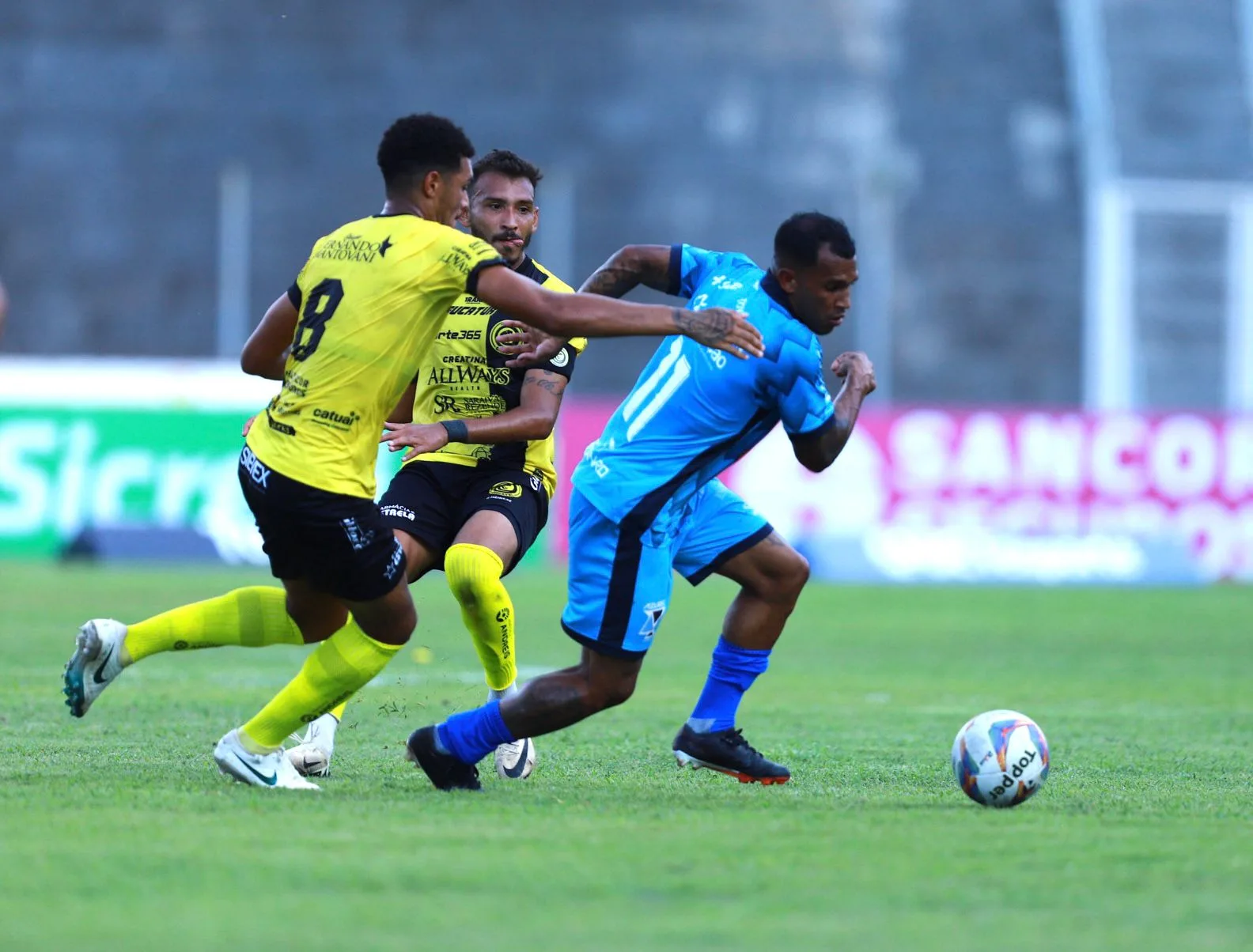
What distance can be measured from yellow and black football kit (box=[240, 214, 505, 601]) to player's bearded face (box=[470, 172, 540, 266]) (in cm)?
136

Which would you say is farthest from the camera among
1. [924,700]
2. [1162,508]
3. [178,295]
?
[178,295]

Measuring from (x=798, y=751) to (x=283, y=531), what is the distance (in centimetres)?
261

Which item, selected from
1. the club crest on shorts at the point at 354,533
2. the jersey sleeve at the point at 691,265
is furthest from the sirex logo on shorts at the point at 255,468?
the jersey sleeve at the point at 691,265

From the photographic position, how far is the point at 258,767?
20.1ft

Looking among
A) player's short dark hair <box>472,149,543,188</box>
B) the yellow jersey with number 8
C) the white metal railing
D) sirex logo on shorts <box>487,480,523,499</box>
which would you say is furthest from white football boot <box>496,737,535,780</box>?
the white metal railing

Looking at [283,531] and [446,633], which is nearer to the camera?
[283,531]

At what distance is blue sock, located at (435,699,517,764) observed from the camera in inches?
244

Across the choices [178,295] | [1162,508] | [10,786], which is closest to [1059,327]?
[1162,508]

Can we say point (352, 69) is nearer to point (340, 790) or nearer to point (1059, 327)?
point (1059, 327)

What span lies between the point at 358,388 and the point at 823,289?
1.58 m

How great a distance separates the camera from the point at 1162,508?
23891 mm

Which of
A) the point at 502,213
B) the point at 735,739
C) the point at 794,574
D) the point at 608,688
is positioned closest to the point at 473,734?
the point at 608,688

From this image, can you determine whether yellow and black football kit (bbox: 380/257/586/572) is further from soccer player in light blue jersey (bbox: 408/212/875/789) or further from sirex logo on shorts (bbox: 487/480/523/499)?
soccer player in light blue jersey (bbox: 408/212/875/789)

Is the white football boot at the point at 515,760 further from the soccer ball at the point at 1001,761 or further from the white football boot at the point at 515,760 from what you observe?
the soccer ball at the point at 1001,761
